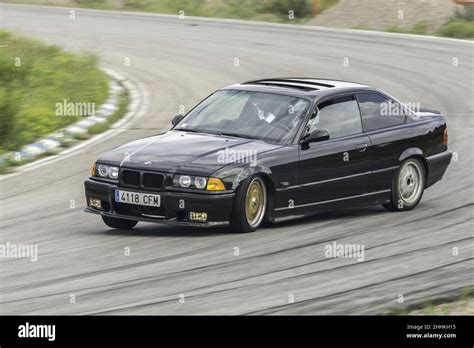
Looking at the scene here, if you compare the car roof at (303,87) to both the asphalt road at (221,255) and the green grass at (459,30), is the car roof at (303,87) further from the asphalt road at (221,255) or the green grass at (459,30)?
the green grass at (459,30)

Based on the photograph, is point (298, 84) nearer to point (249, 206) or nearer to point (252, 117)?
point (252, 117)

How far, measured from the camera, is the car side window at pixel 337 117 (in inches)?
483

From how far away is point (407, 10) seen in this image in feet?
109

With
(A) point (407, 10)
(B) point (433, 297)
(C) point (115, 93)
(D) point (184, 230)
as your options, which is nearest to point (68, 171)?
(D) point (184, 230)

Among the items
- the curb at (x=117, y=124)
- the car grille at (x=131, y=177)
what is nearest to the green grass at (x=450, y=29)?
the curb at (x=117, y=124)

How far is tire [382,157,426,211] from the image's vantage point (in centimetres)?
1307

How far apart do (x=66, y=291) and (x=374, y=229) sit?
4.07 metres

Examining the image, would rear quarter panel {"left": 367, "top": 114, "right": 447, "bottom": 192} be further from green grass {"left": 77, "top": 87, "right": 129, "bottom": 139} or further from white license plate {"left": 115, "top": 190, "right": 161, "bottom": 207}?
green grass {"left": 77, "top": 87, "right": 129, "bottom": 139}

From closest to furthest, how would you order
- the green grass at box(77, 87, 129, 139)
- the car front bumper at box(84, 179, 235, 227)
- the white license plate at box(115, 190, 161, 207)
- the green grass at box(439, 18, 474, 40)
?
the car front bumper at box(84, 179, 235, 227) → the white license plate at box(115, 190, 161, 207) → the green grass at box(77, 87, 129, 139) → the green grass at box(439, 18, 474, 40)

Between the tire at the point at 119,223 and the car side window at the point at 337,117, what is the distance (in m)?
2.09

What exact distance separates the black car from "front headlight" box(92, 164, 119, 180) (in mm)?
13

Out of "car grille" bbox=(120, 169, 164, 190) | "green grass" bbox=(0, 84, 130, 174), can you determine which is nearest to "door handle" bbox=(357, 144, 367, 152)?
"car grille" bbox=(120, 169, 164, 190)
